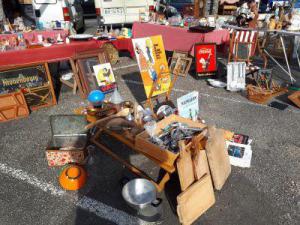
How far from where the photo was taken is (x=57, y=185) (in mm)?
3684

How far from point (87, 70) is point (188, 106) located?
10.4 feet

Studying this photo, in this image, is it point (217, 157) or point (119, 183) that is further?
point (119, 183)

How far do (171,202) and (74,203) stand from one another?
1.30m

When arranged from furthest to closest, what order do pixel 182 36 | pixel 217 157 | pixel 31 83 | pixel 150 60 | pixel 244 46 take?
pixel 182 36
pixel 244 46
pixel 31 83
pixel 150 60
pixel 217 157

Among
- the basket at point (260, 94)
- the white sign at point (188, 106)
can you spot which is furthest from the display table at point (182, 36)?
the white sign at point (188, 106)

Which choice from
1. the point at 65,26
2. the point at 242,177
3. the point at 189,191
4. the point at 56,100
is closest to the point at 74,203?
the point at 189,191

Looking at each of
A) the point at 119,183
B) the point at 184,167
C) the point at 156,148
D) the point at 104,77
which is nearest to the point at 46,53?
the point at 104,77

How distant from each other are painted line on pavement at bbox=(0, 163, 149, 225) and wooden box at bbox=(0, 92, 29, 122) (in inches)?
73.2

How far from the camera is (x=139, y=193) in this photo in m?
3.30

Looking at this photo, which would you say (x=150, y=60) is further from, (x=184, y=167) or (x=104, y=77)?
(x=184, y=167)

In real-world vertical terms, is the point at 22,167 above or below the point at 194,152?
below

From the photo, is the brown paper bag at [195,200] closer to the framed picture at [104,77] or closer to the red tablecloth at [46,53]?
the framed picture at [104,77]

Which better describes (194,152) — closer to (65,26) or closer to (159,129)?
(159,129)

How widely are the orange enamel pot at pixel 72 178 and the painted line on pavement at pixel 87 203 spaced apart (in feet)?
0.35
